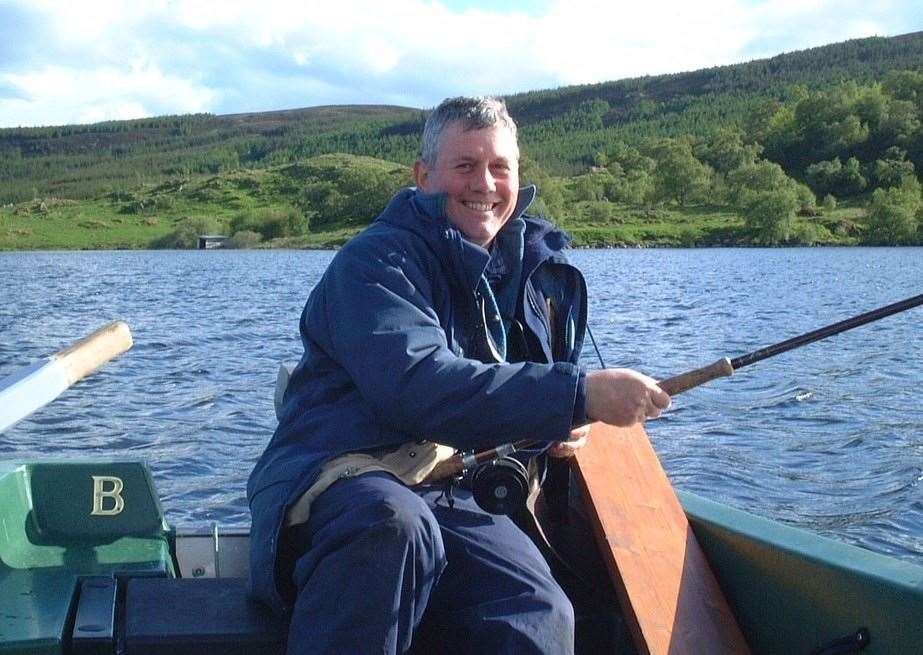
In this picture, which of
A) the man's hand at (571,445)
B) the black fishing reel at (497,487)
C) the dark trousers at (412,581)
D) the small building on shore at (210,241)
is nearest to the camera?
the dark trousers at (412,581)

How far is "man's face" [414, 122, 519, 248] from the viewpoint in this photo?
329 centimetres

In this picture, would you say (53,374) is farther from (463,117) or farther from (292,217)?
(292,217)

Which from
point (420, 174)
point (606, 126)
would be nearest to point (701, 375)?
point (420, 174)

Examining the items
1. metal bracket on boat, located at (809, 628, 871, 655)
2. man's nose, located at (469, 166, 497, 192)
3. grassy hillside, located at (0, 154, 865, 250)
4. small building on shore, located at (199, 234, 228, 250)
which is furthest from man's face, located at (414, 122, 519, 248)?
small building on shore, located at (199, 234, 228, 250)

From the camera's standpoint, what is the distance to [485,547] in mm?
2857

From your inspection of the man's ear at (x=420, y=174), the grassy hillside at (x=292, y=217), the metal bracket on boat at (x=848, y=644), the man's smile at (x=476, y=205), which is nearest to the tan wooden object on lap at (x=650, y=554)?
the metal bracket on boat at (x=848, y=644)

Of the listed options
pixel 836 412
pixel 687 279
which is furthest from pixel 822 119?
pixel 836 412

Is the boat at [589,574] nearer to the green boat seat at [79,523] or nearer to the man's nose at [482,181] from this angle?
the green boat seat at [79,523]

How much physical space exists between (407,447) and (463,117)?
3.33 feet

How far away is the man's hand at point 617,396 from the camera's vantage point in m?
2.76

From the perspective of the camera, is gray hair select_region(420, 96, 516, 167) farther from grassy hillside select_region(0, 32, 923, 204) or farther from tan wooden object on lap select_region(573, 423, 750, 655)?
grassy hillside select_region(0, 32, 923, 204)

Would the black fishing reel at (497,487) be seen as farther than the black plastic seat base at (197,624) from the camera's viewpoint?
Yes

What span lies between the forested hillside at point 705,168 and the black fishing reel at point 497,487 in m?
96.8

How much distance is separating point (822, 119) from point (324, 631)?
475 feet
